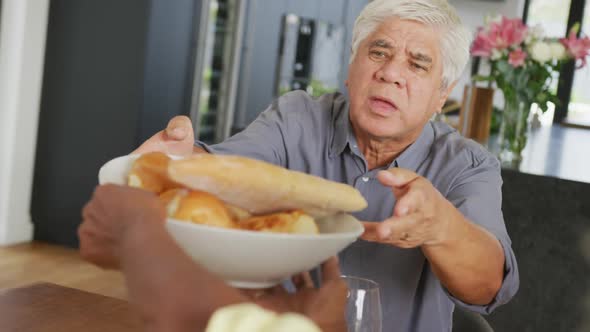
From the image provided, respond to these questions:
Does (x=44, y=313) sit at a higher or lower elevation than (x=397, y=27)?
lower

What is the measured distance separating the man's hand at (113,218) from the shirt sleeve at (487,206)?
78 cm

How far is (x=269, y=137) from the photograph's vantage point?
1699mm

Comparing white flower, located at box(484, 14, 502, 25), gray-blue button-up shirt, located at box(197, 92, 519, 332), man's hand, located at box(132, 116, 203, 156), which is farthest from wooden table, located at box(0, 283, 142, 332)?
white flower, located at box(484, 14, 502, 25)

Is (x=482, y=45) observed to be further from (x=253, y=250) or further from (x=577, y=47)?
(x=253, y=250)

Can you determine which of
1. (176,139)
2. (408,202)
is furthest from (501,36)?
(408,202)

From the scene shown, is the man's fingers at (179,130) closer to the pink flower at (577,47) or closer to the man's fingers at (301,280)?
the man's fingers at (301,280)

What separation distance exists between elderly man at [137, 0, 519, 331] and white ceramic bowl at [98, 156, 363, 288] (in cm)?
42

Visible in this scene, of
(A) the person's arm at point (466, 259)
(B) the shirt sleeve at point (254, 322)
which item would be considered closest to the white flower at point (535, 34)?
(A) the person's arm at point (466, 259)

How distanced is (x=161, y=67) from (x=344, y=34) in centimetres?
281

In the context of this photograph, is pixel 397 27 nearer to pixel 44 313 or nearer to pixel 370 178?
pixel 370 178

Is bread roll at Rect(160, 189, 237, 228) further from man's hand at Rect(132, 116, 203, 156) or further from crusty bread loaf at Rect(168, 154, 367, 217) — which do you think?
man's hand at Rect(132, 116, 203, 156)

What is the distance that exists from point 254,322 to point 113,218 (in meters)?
0.22

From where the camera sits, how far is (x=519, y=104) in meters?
3.06

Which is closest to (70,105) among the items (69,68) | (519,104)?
(69,68)
